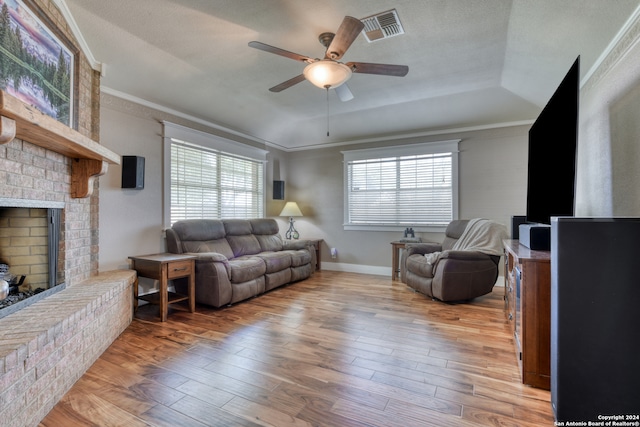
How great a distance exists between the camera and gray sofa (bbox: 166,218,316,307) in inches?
134

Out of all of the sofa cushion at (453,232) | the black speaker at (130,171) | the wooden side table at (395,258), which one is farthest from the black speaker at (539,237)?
the black speaker at (130,171)

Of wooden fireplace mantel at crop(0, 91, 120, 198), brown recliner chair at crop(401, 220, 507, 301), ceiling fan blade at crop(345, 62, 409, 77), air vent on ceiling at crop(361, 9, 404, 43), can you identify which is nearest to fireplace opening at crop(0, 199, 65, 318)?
wooden fireplace mantel at crop(0, 91, 120, 198)

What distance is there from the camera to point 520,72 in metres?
3.31

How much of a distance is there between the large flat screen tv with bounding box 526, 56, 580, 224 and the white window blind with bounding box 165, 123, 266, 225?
13.2 feet

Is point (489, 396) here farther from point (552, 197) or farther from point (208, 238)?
point (208, 238)

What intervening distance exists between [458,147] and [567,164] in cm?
294

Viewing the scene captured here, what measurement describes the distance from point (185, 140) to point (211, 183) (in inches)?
29.4

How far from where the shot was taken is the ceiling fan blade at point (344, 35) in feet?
6.29

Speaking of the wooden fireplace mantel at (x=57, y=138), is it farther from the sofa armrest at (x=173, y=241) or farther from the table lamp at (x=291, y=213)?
the table lamp at (x=291, y=213)

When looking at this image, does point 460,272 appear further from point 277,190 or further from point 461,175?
point 277,190

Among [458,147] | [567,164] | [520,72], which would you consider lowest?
[567,164]

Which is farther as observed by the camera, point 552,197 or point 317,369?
point 552,197

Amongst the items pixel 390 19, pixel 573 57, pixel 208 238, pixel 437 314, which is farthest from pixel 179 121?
pixel 573 57

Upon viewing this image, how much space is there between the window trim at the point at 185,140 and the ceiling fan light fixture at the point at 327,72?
2331 millimetres
